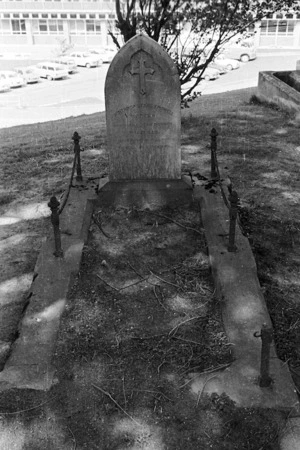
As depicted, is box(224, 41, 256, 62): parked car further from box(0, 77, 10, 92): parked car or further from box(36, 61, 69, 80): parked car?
box(0, 77, 10, 92): parked car

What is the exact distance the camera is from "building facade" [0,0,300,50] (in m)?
54.9

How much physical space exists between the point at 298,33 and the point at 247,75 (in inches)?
617

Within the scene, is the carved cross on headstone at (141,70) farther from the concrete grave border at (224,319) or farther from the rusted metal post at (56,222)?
the rusted metal post at (56,222)

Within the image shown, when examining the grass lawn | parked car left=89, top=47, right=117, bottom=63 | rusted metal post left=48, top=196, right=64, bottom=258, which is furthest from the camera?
parked car left=89, top=47, right=117, bottom=63

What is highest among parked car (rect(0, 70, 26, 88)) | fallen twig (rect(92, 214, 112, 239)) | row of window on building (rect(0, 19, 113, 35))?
fallen twig (rect(92, 214, 112, 239))

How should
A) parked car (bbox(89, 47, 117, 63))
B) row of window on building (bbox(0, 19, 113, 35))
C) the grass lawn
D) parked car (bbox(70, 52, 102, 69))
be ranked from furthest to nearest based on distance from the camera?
row of window on building (bbox(0, 19, 113, 35))
parked car (bbox(89, 47, 117, 63))
parked car (bbox(70, 52, 102, 69))
the grass lawn

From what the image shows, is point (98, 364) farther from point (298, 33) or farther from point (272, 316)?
point (298, 33)

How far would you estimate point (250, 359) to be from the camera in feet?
13.9

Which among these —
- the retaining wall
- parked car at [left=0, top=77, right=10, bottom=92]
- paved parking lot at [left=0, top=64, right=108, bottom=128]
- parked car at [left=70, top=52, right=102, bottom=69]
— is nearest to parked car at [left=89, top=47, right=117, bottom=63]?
parked car at [left=70, top=52, right=102, bottom=69]

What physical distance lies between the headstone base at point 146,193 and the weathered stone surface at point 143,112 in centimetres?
10

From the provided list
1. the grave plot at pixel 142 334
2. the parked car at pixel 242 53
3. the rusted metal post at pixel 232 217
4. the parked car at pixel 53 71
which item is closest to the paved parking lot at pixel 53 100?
the parked car at pixel 53 71

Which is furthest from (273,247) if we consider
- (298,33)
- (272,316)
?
(298,33)

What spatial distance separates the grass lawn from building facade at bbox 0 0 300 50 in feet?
149

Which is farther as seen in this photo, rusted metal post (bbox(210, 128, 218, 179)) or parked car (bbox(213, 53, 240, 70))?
parked car (bbox(213, 53, 240, 70))
